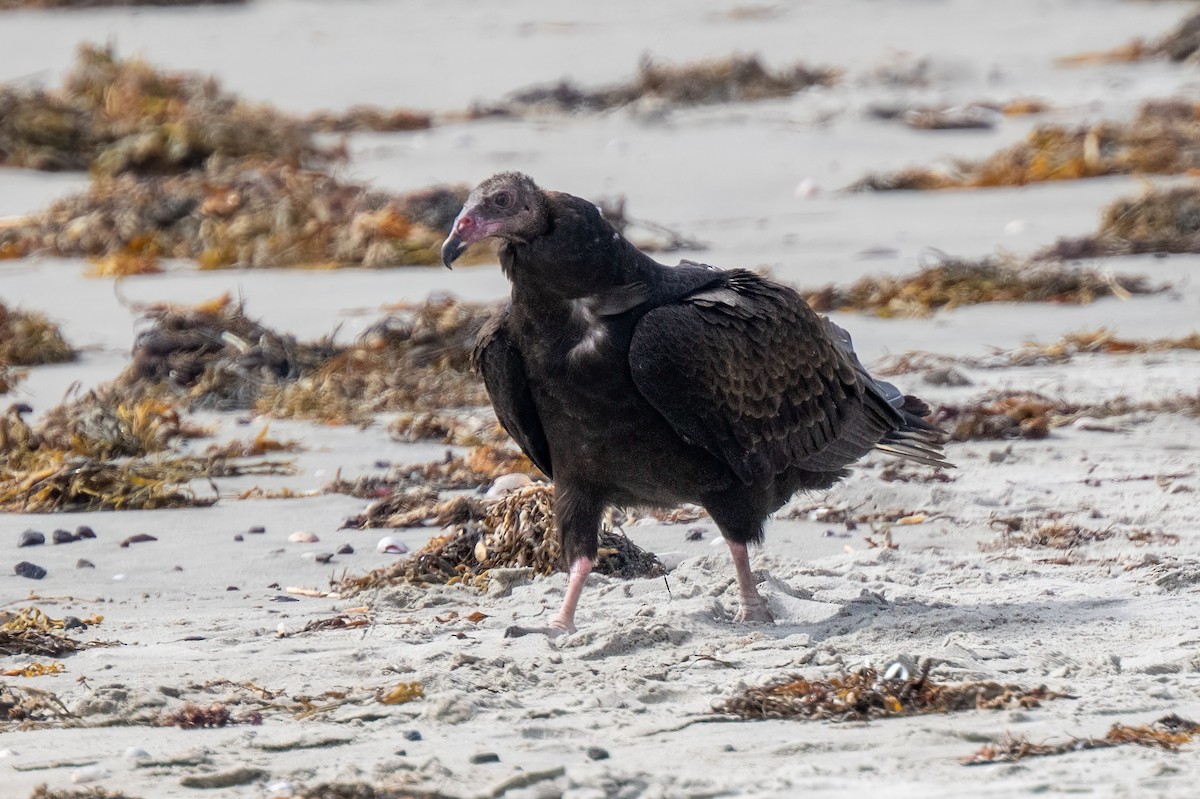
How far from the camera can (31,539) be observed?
5.96 metres

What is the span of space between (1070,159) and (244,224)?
512 cm

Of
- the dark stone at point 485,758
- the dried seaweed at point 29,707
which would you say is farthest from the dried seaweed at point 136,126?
the dark stone at point 485,758

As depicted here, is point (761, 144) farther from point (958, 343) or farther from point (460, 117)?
point (958, 343)

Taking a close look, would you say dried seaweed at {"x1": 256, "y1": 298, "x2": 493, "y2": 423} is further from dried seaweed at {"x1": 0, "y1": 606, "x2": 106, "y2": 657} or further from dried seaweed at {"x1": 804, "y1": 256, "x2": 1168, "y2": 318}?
dried seaweed at {"x1": 0, "y1": 606, "x2": 106, "y2": 657}

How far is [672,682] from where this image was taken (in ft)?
14.3

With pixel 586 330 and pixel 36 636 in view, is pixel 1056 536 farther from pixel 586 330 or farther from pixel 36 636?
pixel 36 636

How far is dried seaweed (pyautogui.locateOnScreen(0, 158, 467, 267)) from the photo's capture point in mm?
10531

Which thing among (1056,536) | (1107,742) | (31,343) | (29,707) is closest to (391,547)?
(29,707)

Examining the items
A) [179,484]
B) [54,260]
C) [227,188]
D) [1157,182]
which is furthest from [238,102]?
[179,484]

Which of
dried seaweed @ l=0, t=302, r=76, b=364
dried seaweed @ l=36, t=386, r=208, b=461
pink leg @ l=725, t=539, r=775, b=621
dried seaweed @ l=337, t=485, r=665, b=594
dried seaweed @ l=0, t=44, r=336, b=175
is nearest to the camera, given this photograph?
pink leg @ l=725, t=539, r=775, b=621

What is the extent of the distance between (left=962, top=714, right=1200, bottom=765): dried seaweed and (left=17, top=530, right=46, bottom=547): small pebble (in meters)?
3.38

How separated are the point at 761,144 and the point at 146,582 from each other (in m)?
8.06

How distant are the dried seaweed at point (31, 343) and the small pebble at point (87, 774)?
5.10m

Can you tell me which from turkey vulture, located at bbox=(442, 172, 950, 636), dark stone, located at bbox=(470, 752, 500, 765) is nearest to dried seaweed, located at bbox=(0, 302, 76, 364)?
turkey vulture, located at bbox=(442, 172, 950, 636)
